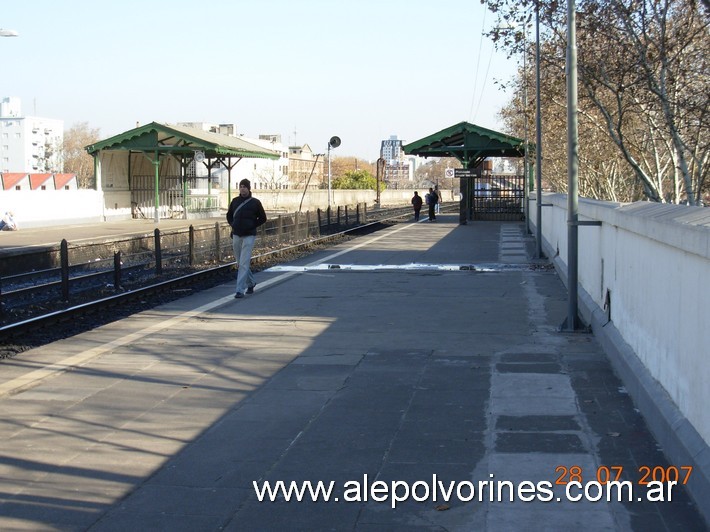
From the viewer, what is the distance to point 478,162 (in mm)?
48750

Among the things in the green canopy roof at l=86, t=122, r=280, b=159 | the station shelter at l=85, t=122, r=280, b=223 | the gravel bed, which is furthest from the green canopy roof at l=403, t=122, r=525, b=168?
the gravel bed

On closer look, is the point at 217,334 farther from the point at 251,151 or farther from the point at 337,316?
the point at 251,151

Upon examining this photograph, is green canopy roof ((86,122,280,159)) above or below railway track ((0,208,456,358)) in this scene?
above

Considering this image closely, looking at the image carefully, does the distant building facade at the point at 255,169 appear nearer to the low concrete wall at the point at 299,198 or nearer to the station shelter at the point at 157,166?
the low concrete wall at the point at 299,198

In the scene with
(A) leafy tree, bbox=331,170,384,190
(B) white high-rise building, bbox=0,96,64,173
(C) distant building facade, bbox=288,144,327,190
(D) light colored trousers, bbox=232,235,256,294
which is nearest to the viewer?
(D) light colored trousers, bbox=232,235,256,294

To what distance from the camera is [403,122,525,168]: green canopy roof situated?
44312 millimetres

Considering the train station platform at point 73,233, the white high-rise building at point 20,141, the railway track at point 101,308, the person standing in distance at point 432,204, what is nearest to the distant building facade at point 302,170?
the white high-rise building at point 20,141

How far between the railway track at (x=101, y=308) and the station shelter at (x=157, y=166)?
2492cm

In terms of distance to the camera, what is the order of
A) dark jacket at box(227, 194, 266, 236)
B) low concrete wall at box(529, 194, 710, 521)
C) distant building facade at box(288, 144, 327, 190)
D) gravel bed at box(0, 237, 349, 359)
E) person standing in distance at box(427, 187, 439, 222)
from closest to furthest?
low concrete wall at box(529, 194, 710, 521), gravel bed at box(0, 237, 349, 359), dark jacket at box(227, 194, 266, 236), person standing in distance at box(427, 187, 439, 222), distant building facade at box(288, 144, 327, 190)

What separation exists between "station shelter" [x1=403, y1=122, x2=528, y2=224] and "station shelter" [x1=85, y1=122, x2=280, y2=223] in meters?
10.8

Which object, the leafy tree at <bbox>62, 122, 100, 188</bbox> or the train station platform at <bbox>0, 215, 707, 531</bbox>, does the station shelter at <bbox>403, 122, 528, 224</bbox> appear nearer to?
the train station platform at <bbox>0, 215, 707, 531</bbox>

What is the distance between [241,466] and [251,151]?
4671 cm

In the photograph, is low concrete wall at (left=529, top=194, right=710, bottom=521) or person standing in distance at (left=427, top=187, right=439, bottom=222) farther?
person standing in distance at (left=427, top=187, right=439, bottom=222)

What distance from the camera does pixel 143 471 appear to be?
5.90 meters
